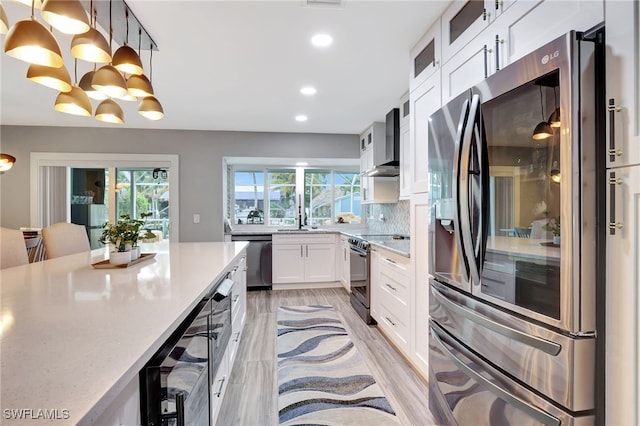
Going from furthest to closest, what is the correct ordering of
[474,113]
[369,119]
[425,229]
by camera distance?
[369,119]
[425,229]
[474,113]

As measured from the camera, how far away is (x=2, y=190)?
4.29m

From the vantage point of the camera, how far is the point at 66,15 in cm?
110

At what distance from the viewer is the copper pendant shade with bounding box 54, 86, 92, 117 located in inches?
69.1

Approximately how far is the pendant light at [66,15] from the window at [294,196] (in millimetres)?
4278

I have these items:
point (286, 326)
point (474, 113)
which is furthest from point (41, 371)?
point (286, 326)

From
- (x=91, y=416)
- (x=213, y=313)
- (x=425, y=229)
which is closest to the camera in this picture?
(x=91, y=416)

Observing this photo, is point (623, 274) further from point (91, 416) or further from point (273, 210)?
point (273, 210)

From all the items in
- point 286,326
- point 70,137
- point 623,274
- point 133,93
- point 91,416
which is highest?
point 70,137

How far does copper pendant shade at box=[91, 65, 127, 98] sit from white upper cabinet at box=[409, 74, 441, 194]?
184 cm

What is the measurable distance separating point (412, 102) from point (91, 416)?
2.45m

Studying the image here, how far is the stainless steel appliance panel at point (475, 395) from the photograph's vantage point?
1.02 m

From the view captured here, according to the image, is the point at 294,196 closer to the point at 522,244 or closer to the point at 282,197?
the point at 282,197

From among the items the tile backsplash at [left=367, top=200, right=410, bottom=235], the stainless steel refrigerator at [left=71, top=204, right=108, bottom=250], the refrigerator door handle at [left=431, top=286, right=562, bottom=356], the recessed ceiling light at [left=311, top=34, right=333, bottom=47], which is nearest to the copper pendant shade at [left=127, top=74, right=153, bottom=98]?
the recessed ceiling light at [left=311, top=34, right=333, bottom=47]

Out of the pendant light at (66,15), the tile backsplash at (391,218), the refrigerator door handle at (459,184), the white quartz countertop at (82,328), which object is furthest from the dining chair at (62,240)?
the tile backsplash at (391,218)
